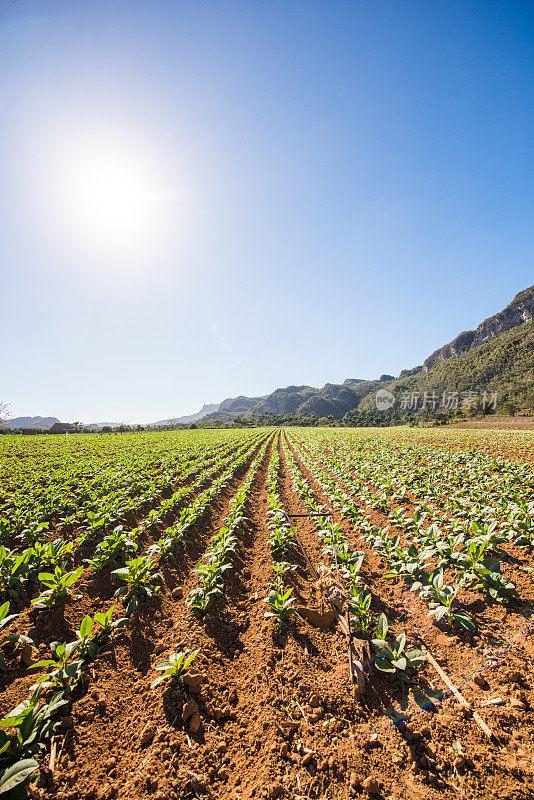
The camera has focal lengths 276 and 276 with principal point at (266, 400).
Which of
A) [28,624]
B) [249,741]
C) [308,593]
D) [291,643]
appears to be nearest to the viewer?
[249,741]

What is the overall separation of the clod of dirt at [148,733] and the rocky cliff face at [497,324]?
181 m

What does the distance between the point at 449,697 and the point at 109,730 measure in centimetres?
345

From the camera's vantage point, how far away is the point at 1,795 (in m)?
2.02

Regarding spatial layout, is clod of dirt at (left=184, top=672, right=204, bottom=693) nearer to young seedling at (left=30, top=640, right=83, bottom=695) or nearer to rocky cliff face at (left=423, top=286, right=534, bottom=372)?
young seedling at (left=30, top=640, right=83, bottom=695)

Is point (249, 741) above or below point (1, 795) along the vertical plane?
below

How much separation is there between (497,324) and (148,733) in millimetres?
197043

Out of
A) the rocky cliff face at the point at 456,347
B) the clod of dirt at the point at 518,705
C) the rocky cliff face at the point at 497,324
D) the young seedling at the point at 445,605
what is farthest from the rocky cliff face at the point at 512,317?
the clod of dirt at the point at 518,705

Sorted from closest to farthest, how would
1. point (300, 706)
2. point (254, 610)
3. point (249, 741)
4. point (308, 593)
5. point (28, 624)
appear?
point (249, 741) < point (300, 706) < point (28, 624) < point (254, 610) < point (308, 593)

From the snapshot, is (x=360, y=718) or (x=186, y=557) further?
(x=186, y=557)

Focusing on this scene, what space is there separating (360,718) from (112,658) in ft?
9.93

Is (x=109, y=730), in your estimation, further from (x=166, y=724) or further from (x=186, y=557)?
(x=186, y=557)

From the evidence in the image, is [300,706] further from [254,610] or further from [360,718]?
[254,610]

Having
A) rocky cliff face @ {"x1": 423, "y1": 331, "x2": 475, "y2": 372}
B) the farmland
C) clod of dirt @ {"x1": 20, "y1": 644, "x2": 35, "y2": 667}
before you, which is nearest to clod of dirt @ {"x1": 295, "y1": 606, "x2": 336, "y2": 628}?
the farmland

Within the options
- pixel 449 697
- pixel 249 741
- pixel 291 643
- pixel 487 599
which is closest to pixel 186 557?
pixel 291 643
